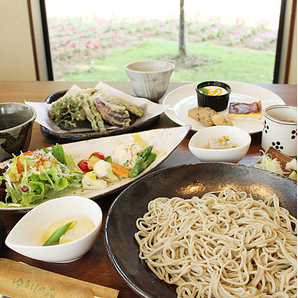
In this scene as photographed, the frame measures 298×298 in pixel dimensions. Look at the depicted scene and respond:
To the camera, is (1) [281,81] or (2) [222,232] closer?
(2) [222,232]

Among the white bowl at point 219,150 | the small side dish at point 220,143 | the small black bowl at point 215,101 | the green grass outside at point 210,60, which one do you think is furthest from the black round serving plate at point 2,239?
the green grass outside at point 210,60

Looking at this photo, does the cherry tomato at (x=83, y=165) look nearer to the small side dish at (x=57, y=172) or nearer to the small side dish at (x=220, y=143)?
the small side dish at (x=57, y=172)

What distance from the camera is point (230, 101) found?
208cm

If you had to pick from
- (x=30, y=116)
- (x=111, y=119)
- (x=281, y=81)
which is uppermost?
(x=30, y=116)

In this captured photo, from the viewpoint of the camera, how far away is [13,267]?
2.82 feet

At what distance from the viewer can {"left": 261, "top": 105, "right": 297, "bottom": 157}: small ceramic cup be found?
136 cm

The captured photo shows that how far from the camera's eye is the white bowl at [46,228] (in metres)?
0.81

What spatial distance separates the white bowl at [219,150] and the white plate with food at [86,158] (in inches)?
3.3

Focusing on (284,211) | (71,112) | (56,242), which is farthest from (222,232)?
(71,112)

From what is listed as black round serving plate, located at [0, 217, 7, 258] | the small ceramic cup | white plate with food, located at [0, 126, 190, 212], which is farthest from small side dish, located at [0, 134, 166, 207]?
the small ceramic cup

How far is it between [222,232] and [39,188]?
683mm

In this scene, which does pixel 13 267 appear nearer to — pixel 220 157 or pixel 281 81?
pixel 220 157

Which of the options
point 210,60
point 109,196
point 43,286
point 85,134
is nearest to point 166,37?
point 210,60

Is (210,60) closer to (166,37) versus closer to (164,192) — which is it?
(166,37)
